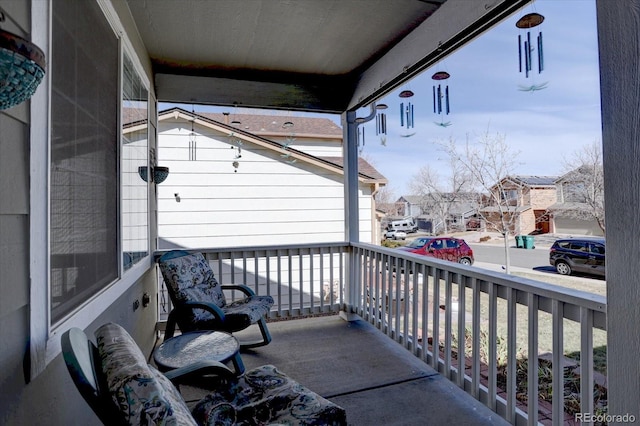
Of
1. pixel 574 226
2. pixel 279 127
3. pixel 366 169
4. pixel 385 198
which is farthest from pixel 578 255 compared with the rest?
pixel 279 127

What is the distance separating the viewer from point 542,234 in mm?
2725

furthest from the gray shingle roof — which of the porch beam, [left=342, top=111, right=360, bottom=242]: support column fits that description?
[left=342, top=111, right=360, bottom=242]: support column

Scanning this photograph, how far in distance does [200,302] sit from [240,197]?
2.87 metres

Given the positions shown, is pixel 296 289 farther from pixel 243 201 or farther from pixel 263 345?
pixel 263 345

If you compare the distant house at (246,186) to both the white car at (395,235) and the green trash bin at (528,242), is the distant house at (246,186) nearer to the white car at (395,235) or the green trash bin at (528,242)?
the white car at (395,235)

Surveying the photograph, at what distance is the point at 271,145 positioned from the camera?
564cm

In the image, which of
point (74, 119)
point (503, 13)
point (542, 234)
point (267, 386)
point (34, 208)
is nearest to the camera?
point (34, 208)

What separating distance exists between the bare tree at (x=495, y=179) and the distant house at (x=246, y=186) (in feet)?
7.72

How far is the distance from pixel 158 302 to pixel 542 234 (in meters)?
3.69

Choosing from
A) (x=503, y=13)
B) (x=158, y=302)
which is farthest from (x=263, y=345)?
(x=503, y=13)

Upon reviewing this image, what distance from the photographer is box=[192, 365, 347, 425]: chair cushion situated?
4.84 feet

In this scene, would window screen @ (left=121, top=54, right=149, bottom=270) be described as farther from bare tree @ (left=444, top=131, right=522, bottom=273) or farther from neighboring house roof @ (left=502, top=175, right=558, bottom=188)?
neighboring house roof @ (left=502, top=175, right=558, bottom=188)

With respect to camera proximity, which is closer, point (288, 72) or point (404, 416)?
point (404, 416)

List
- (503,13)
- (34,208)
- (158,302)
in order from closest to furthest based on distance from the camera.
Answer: (34,208) → (503,13) → (158,302)
